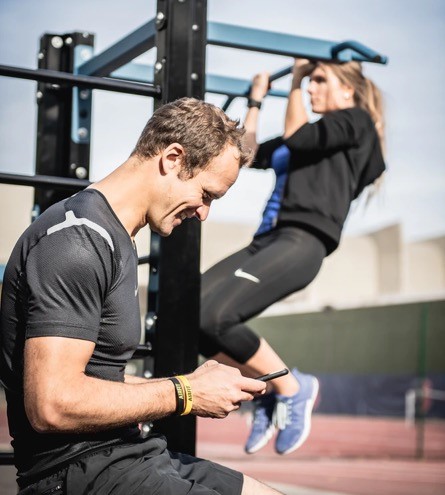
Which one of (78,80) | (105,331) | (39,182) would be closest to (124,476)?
(105,331)

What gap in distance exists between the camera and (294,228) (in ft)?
11.5

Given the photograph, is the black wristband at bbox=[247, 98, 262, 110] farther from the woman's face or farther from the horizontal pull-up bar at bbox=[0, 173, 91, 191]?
the horizontal pull-up bar at bbox=[0, 173, 91, 191]

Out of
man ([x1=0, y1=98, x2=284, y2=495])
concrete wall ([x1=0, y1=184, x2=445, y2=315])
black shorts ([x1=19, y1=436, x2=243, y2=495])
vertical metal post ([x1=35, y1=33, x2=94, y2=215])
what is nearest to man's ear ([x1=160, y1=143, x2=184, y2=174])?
man ([x1=0, y1=98, x2=284, y2=495])

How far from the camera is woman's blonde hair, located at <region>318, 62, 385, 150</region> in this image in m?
3.65

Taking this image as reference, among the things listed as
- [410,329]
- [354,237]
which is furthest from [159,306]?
[354,237]

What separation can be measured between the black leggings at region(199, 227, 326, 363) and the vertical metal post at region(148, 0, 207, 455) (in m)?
0.52

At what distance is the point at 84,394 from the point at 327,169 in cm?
194

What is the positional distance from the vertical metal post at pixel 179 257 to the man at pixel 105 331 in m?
0.49

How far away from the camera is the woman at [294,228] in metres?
3.38

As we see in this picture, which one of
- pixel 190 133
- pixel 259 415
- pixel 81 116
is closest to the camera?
pixel 190 133

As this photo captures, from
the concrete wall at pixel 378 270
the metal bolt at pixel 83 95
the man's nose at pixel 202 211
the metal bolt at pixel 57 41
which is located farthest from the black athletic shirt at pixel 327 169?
the concrete wall at pixel 378 270

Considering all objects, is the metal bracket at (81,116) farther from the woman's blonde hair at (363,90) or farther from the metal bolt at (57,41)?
the woman's blonde hair at (363,90)

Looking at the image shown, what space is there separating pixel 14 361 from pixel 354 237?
36018 millimetres

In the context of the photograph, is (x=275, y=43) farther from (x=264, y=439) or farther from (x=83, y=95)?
(x=264, y=439)
